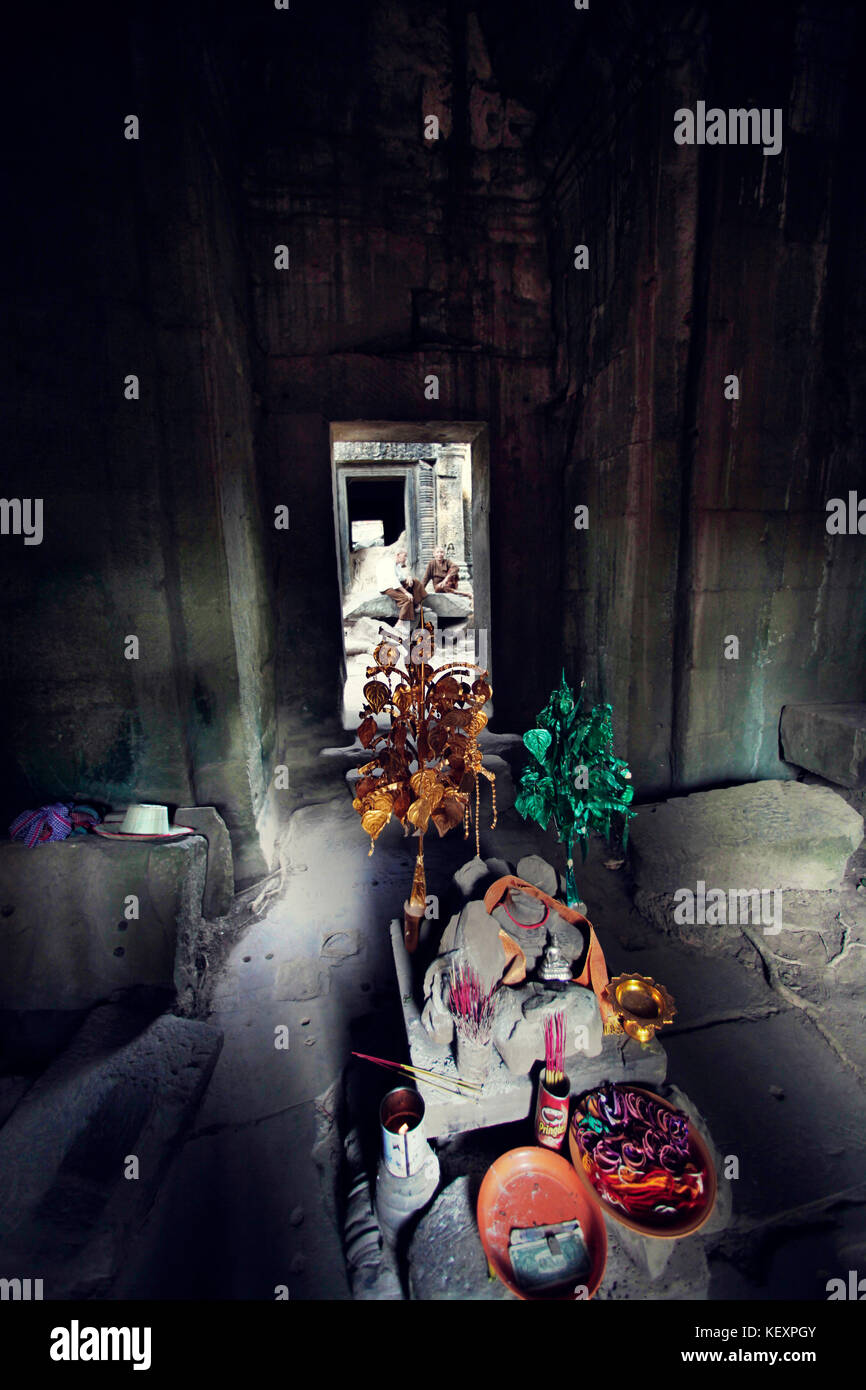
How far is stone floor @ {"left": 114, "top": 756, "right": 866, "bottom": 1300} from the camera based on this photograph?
227 cm

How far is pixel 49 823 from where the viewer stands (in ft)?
12.9

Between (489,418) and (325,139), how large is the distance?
280cm

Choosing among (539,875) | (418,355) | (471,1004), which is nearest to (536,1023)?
(471,1004)

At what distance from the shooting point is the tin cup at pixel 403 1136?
2.26 meters

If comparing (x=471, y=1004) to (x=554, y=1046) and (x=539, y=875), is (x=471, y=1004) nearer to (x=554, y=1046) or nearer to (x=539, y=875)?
(x=554, y=1046)

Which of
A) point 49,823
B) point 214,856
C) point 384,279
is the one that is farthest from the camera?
point 384,279

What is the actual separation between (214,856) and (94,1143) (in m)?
1.90

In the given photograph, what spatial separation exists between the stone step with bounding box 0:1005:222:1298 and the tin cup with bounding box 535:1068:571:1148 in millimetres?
1714

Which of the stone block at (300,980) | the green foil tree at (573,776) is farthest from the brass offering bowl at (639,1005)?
the stone block at (300,980)

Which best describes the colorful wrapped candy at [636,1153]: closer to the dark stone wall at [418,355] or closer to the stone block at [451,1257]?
the stone block at [451,1257]

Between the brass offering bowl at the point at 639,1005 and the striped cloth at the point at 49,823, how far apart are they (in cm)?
350

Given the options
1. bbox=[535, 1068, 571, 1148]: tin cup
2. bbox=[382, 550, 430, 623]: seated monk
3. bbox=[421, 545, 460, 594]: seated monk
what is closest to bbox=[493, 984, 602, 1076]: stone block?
bbox=[535, 1068, 571, 1148]: tin cup

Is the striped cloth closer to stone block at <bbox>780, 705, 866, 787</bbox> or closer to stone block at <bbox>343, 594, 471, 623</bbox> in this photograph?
stone block at <bbox>780, 705, 866, 787</bbox>

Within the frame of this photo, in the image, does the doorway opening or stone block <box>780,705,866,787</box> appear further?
the doorway opening
